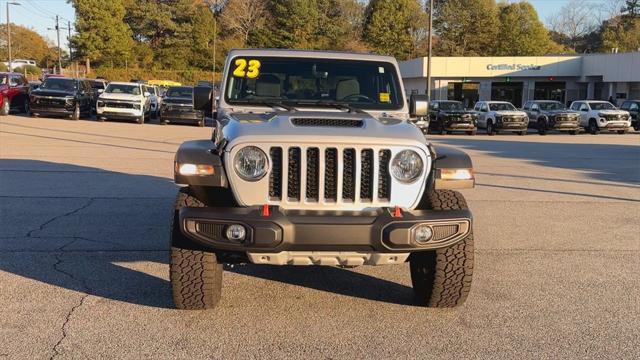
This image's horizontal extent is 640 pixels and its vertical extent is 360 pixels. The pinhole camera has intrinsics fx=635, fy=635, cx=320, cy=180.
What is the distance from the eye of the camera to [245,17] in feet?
255

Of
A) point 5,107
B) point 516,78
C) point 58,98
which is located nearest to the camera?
point 58,98

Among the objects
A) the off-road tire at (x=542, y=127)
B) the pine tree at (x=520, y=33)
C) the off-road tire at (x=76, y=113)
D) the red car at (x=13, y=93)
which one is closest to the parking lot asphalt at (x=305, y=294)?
the off-road tire at (x=76, y=113)

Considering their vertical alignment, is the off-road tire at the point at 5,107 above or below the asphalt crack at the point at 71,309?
above

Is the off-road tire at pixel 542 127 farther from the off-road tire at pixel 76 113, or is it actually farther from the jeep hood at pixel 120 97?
the off-road tire at pixel 76 113

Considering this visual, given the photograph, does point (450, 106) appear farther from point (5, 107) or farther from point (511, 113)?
point (5, 107)

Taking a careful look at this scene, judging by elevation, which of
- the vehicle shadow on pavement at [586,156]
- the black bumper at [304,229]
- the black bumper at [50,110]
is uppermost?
the black bumper at [50,110]

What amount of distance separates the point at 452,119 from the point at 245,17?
5297 centimetres

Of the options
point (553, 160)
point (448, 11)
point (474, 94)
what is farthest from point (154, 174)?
point (448, 11)

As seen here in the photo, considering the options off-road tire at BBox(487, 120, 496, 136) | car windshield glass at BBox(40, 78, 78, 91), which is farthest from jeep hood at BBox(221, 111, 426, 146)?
off-road tire at BBox(487, 120, 496, 136)

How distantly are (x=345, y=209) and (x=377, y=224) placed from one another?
0.30 meters

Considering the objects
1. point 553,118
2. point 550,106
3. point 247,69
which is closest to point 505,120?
point 553,118

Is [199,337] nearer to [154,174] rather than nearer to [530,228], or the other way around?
[530,228]

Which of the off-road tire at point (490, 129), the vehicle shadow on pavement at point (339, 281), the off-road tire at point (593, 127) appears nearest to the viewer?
the vehicle shadow on pavement at point (339, 281)

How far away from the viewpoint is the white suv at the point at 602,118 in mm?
30328
